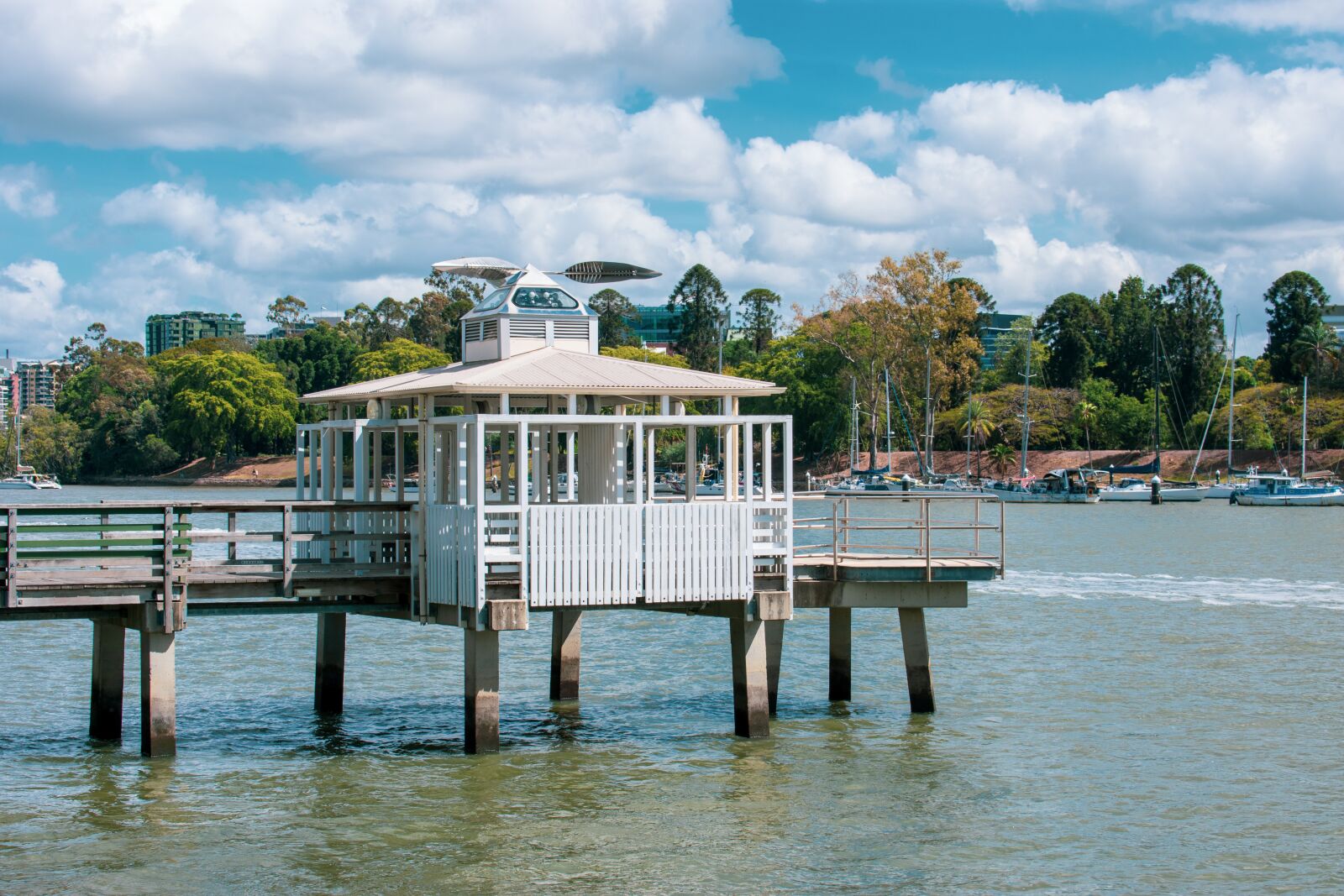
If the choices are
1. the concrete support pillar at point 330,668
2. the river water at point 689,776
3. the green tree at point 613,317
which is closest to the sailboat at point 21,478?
the green tree at point 613,317

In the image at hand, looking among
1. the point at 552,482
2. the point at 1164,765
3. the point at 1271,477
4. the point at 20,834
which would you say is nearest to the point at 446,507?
the point at 552,482

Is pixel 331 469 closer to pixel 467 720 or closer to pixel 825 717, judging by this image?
pixel 467 720

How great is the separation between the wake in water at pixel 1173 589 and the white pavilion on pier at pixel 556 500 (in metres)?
31.9

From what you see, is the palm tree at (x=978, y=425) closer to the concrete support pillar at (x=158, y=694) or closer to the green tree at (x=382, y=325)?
the green tree at (x=382, y=325)

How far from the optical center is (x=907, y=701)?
3180 centimetres

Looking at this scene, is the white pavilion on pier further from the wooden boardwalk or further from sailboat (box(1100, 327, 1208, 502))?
sailboat (box(1100, 327, 1208, 502))

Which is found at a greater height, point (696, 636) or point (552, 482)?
point (552, 482)

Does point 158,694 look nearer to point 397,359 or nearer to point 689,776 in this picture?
point 689,776

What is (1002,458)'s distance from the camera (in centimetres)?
14188

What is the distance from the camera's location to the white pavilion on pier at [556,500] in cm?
2262

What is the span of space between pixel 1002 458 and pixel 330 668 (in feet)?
386

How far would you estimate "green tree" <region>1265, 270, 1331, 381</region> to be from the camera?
138 m

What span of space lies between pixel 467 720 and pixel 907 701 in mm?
10900

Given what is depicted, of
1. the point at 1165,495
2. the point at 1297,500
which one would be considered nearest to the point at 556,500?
the point at 1297,500
